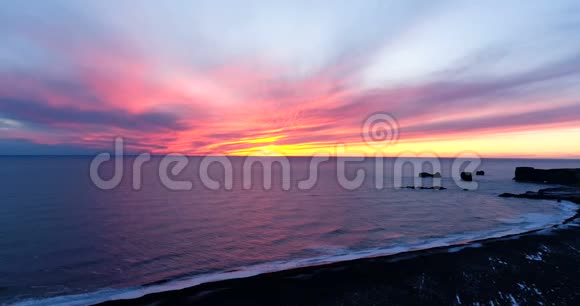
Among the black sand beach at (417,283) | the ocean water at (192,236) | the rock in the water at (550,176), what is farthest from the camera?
the rock in the water at (550,176)

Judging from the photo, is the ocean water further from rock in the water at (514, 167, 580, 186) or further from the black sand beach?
rock in the water at (514, 167, 580, 186)

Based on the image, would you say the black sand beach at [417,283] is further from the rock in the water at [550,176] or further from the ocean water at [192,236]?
the rock in the water at [550,176]

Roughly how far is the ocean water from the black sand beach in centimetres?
217

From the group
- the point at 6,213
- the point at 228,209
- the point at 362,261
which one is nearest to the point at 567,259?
the point at 362,261

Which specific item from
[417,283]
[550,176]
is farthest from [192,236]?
[550,176]

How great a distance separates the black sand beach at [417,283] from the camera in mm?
9992

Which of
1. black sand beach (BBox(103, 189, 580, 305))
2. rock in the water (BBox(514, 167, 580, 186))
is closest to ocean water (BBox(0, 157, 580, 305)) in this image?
black sand beach (BBox(103, 189, 580, 305))

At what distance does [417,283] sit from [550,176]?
86451 mm

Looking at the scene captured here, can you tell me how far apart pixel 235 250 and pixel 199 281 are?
5.02m

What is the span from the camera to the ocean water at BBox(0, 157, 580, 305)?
1278 centimetres

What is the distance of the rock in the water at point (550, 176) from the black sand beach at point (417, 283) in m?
70.7

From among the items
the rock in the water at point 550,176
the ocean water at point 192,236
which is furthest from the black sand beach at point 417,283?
the rock in the water at point 550,176

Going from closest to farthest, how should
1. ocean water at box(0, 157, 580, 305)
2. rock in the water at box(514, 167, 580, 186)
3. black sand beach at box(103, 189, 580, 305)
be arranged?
black sand beach at box(103, 189, 580, 305)
ocean water at box(0, 157, 580, 305)
rock in the water at box(514, 167, 580, 186)

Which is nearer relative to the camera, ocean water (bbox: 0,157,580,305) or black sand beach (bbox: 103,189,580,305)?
black sand beach (bbox: 103,189,580,305)
